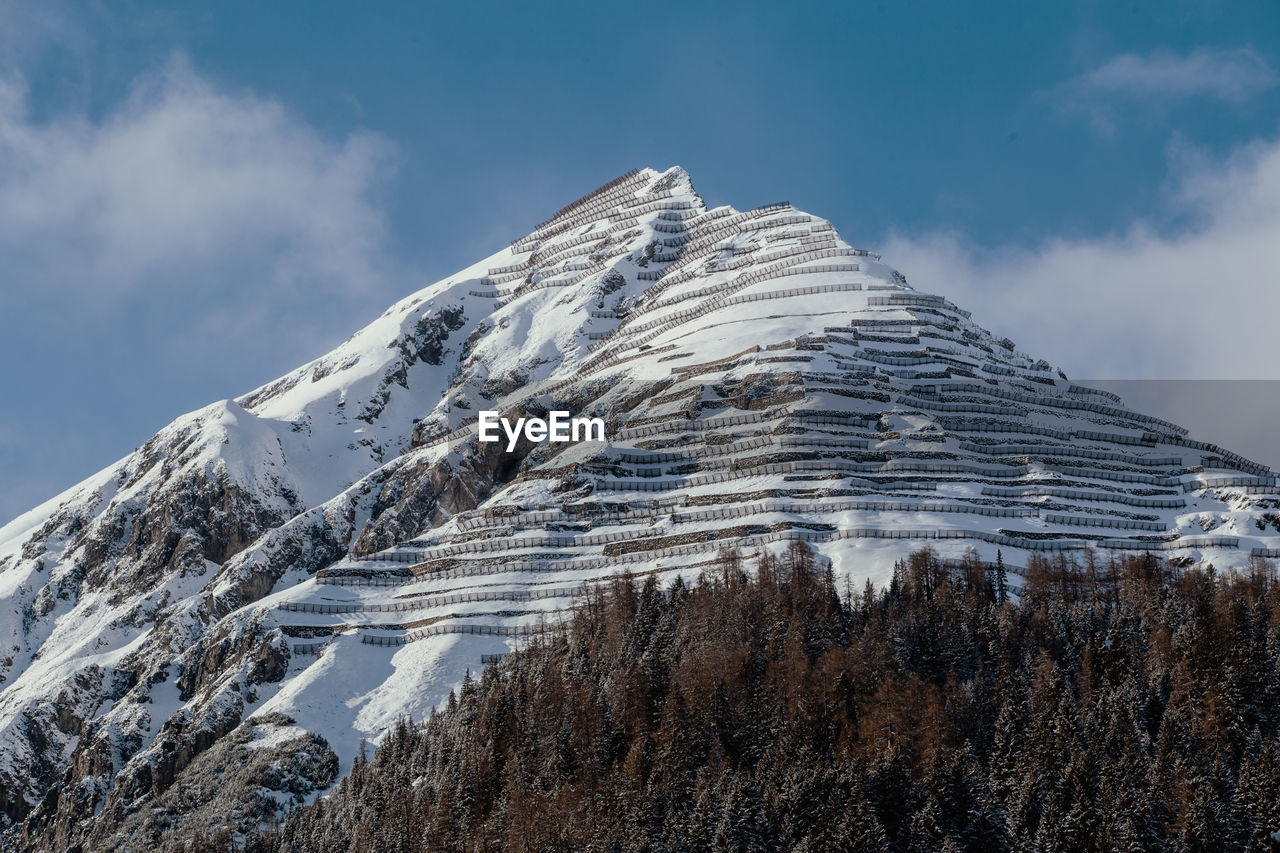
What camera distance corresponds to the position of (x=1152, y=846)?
387 ft

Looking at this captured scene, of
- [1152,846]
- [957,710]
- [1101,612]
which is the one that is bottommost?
[1152,846]

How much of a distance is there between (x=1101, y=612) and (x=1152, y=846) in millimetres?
41197

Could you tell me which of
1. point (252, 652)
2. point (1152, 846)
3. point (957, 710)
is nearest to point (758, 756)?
point (957, 710)

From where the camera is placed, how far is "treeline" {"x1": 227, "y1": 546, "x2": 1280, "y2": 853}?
122 m

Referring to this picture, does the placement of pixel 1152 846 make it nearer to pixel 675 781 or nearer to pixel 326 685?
pixel 675 781

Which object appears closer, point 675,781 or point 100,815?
point 675,781

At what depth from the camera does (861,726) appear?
138 m

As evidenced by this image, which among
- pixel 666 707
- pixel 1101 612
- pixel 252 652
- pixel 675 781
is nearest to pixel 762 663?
pixel 666 707

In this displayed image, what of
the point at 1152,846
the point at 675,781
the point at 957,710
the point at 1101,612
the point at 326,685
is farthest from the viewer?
the point at 326,685

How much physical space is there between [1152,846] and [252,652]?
107 meters

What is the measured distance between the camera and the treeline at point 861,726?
4798 inches

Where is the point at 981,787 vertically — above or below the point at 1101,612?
below

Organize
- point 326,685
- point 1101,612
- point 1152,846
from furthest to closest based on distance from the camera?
point 326,685 < point 1101,612 < point 1152,846

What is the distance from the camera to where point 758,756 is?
444ft
